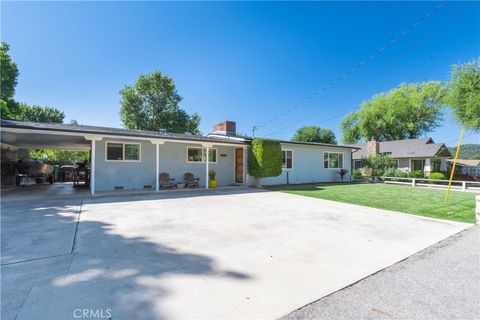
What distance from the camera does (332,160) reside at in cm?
1850

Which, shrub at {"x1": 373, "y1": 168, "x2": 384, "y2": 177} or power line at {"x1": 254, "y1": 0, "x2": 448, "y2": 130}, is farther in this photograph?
shrub at {"x1": 373, "y1": 168, "x2": 384, "y2": 177}

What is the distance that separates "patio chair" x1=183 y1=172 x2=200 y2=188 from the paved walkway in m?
10.4

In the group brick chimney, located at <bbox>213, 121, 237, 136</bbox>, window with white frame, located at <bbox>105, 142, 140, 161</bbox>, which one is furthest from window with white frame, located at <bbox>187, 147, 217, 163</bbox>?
brick chimney, located at <bbox>213, 121, 237, 136</bbox>

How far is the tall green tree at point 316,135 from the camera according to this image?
4494 centimetres

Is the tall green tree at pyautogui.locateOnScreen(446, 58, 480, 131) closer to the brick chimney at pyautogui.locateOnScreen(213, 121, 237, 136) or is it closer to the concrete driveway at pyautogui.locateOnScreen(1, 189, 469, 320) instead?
the concrete driveway at pyautogui.locateOnScreen(1, 189, 469, 320)

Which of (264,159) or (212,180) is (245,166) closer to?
(264,159)

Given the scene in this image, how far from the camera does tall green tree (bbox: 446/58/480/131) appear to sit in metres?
14.8

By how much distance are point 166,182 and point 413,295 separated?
1088 centimetres

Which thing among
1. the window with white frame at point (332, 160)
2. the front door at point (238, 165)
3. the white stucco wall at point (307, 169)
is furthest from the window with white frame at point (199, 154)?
the window with white frame at point (332, 160)

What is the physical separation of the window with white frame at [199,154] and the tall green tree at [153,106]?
1701 centimetres

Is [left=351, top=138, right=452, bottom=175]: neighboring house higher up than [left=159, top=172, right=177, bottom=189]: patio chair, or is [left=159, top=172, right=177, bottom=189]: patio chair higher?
[left=351, top=138, right=452, bottom=175]: neighboring house

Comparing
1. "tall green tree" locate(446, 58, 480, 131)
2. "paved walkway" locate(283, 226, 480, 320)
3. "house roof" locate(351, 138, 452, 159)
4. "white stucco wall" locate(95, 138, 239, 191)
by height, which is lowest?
"paved walkway" locate(283, 226, 480, 320)

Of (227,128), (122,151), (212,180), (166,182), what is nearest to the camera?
(122,151)

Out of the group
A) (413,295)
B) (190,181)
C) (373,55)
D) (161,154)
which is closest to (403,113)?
(373,55)
